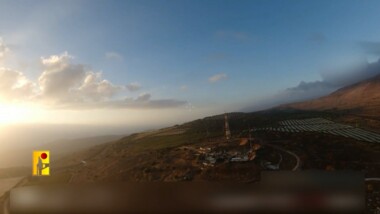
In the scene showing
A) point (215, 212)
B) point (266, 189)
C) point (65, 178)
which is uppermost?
point (266, 189)

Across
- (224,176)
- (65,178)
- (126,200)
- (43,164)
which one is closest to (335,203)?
(126,200)

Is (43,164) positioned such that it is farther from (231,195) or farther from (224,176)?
(224,176)

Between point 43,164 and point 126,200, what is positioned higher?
point 43,164

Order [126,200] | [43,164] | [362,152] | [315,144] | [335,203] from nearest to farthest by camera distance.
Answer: [335,203]
[126,200]
[43,164]
[362,152]
[315,144]

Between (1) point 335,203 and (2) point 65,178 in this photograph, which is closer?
(1) point 335,203

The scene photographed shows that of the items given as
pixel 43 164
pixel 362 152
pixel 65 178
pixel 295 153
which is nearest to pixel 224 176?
pixel 295 153

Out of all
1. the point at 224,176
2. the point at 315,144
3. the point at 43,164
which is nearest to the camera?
the point at 43,164
